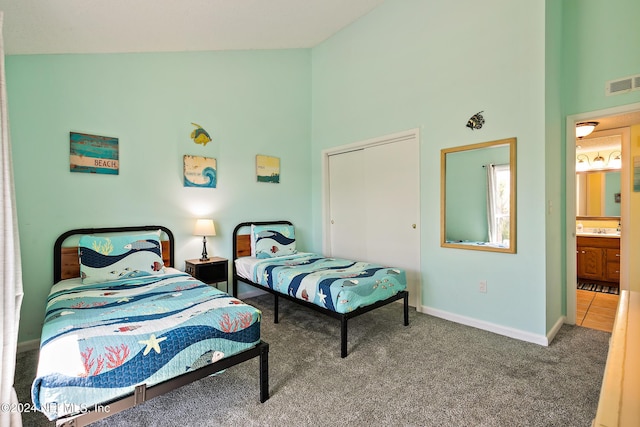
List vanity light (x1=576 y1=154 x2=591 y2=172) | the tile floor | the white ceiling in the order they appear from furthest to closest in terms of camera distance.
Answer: vanity light (x1=576 y1=154 x2=591 y2=172)
the tile floor
the white ceiling

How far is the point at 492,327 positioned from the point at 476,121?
2023 millimetres

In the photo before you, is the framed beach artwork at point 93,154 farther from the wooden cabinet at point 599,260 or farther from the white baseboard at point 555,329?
the wooden cabinet at point 599,260

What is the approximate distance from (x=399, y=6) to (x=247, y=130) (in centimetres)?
242

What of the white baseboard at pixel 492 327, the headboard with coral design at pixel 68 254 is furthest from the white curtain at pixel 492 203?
the headboard with coral design at pixel 68 254

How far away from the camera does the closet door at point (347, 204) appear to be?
169 inches

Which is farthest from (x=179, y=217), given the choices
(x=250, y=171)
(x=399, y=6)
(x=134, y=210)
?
(x=399, y=6)

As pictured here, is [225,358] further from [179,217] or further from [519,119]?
[519,119]

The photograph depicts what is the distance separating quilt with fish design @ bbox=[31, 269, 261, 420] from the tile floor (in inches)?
135

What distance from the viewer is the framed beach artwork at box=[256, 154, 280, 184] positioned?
4.27m

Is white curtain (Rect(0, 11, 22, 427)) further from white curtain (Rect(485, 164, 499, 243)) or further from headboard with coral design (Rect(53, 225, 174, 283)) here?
white curtain (Rect(485, 164, 499, 243))

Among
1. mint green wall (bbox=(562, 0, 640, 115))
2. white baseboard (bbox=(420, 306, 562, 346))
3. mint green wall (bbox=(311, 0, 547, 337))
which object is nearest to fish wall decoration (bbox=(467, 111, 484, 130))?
mint green wall (bbox=(311, 0, 547, 337))

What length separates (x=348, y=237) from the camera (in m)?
4.48

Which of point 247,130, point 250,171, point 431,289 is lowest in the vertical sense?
point 431,289

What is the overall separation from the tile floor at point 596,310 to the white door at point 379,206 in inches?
67.9
